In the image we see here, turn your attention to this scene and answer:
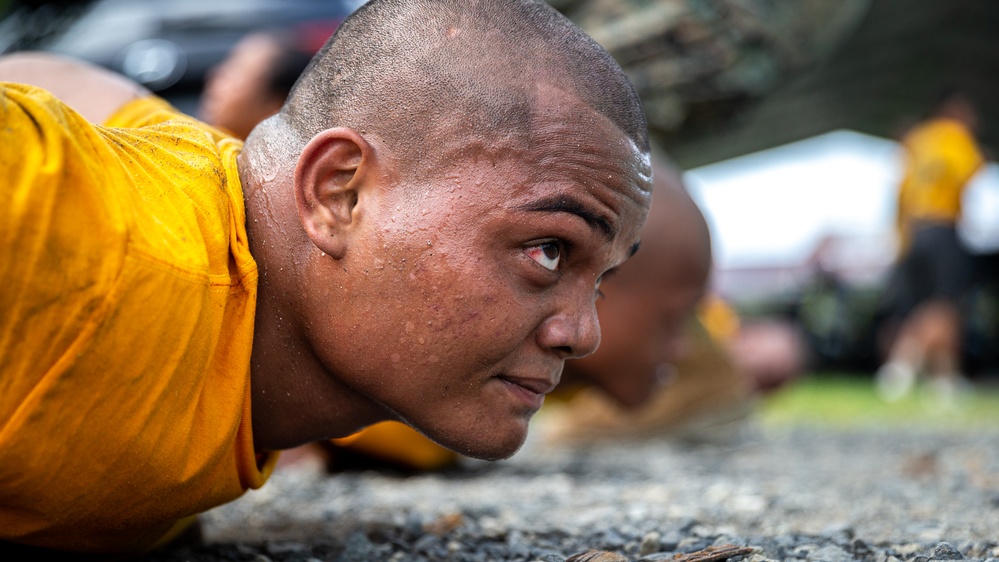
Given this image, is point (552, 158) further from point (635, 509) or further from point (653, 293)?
point (653, 293)

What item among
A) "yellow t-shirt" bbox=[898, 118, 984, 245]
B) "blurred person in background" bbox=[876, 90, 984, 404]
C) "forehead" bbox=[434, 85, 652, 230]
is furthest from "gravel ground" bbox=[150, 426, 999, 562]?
"yellow t-shirt" bbox=[898, 118, 984, 245]

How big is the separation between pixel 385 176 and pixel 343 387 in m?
0.39

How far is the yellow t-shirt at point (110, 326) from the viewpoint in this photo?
126 centimetres

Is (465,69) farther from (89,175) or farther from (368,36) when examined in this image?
(89,175)

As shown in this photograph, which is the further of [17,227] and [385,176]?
[385,176]

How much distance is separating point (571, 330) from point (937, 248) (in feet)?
22.0

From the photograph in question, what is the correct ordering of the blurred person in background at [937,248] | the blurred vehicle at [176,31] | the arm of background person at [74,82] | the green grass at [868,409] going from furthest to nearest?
the blurred person in background at [937,248]
the green grass at [868,409]
the blurred vehicle at [176,31]
the arm of background person at [74,82]

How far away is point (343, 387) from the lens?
5.60 feet

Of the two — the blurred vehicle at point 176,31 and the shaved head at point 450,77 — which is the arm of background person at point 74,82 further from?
the blurred vehicle at point 176,31

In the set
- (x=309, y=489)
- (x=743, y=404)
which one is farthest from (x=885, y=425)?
(x=309, y=489)

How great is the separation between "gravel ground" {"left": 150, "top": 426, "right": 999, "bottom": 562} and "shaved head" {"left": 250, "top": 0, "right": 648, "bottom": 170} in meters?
0.78

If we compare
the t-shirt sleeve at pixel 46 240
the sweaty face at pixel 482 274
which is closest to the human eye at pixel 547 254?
the sweaty face at pixel 482 274

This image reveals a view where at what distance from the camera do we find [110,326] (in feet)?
4.30

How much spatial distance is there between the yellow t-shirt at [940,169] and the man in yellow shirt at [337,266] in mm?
6484
